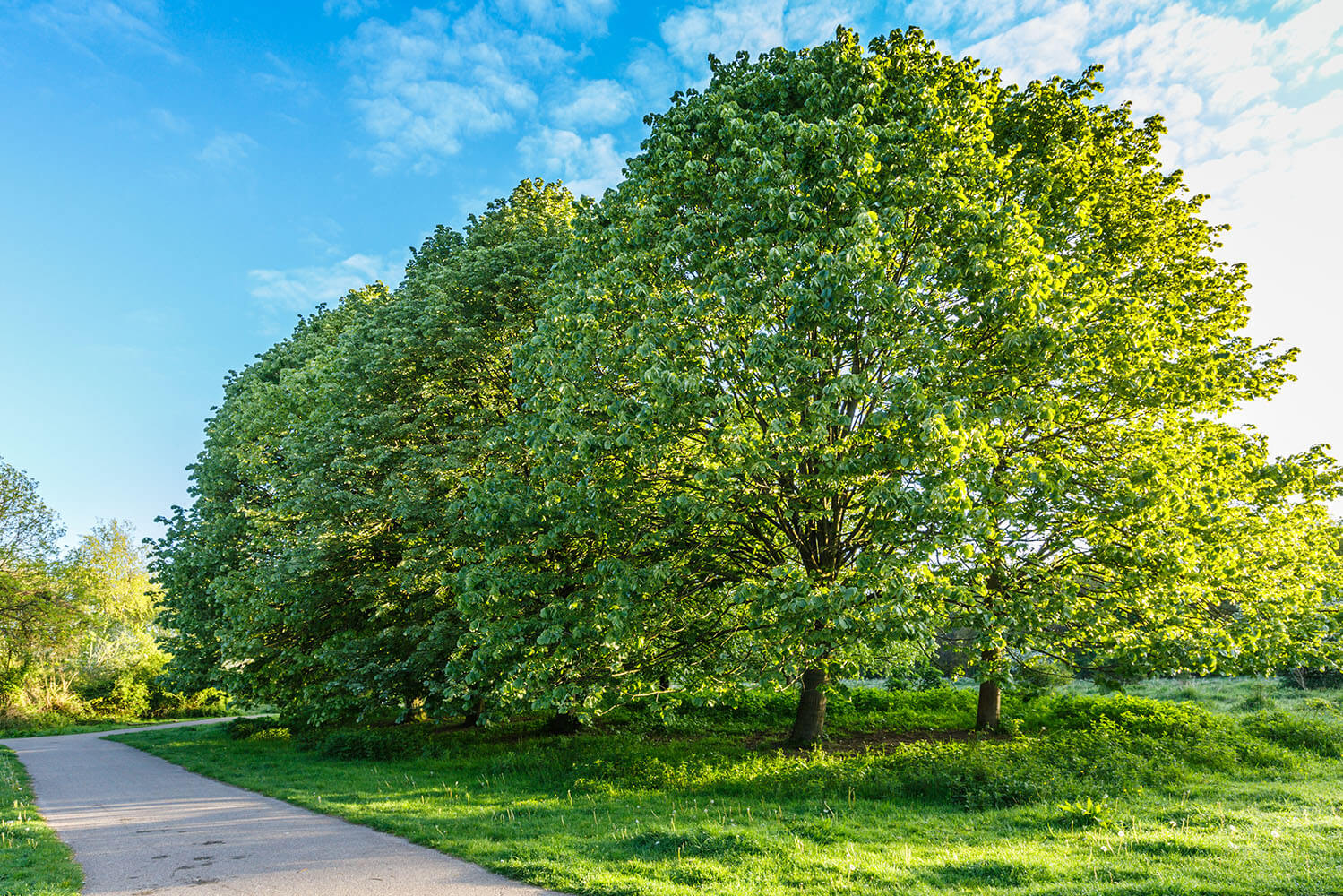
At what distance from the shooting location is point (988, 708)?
1698 centimetres

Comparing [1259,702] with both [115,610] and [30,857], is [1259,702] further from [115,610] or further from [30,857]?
[115,610]

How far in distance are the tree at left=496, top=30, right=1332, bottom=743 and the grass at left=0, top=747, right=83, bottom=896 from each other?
646 centimetres

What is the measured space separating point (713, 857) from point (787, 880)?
1011 millimetres

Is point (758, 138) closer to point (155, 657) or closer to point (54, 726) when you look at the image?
point (54, 726)

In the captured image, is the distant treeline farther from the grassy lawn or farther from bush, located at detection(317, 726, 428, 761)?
the grassy lawn

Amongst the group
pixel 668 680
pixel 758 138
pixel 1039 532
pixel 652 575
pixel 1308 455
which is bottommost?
pixel 668 680

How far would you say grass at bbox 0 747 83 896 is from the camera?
7398 mm

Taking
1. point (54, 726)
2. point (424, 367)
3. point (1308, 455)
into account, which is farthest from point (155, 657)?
point (1308, 455)

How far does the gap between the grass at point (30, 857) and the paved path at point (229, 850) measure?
195 mm

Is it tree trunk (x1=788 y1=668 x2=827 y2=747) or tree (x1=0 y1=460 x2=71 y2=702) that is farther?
tree (x1=0 y1=460 x2=71 y2=702)

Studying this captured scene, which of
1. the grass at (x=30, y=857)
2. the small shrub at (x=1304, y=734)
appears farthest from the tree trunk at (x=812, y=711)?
the grass at (x=30, y=857)

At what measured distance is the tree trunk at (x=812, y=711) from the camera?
14.9 m

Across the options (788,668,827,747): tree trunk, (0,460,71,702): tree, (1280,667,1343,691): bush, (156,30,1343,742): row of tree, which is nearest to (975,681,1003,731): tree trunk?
(156,30,1343,742): row of tree

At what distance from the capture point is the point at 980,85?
14977 millimetres
